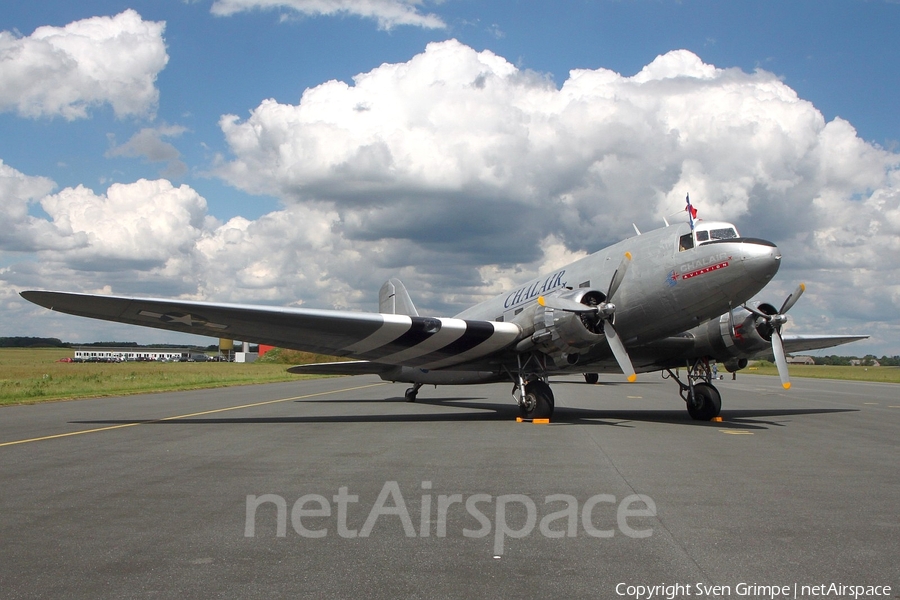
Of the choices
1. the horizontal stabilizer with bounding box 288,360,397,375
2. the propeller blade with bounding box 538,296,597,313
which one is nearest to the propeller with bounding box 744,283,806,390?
the propeller blade with bounding box 538,296,597,313

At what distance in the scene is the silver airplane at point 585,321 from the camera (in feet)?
51.2

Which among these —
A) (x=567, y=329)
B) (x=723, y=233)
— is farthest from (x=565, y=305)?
(x=723, y=233)

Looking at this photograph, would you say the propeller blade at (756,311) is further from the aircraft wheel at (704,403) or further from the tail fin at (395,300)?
the tail fin at (395,300)

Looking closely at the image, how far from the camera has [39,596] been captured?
430cm

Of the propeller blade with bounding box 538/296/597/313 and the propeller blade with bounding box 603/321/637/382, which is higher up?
the propeller blade with bounding box 538/296/597/313

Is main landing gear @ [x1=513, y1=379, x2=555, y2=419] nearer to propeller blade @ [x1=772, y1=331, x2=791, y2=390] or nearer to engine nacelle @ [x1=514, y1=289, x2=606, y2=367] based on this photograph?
engine nacelle @ [x1=514, y1=289, x2=606, y2=367]

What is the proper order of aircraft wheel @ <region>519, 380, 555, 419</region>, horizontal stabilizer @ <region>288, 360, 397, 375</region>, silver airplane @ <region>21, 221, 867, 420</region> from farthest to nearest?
horizontal stabilizer @ <region>288, 360, 397, 375</region> → aircraft wheel @ <region>519, 380, 555, 419</region> → silver airplane @ <region>21, 221, 867, 420</region>

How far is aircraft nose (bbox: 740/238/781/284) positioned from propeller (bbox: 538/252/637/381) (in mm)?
2594

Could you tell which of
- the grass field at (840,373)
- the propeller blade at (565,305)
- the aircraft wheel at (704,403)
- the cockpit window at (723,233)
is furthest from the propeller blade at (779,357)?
the grass field at (840,373)

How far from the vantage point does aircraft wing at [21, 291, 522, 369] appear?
52.5 ft

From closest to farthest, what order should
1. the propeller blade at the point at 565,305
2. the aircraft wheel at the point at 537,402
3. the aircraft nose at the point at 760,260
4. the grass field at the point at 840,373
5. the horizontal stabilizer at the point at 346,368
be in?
1. the aircraft nose at the point at 760,260
2. the propeller blade at the point at 565,305
3. the aircraft wheel at the point at 537,402
4. the horizontal stabilizer at the point at 346,368
5. the grass field at the point at 840,373

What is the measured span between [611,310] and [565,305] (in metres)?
1.07

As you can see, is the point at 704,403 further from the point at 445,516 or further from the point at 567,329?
the point at 445,516

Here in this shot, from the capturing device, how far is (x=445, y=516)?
6.50 metres
